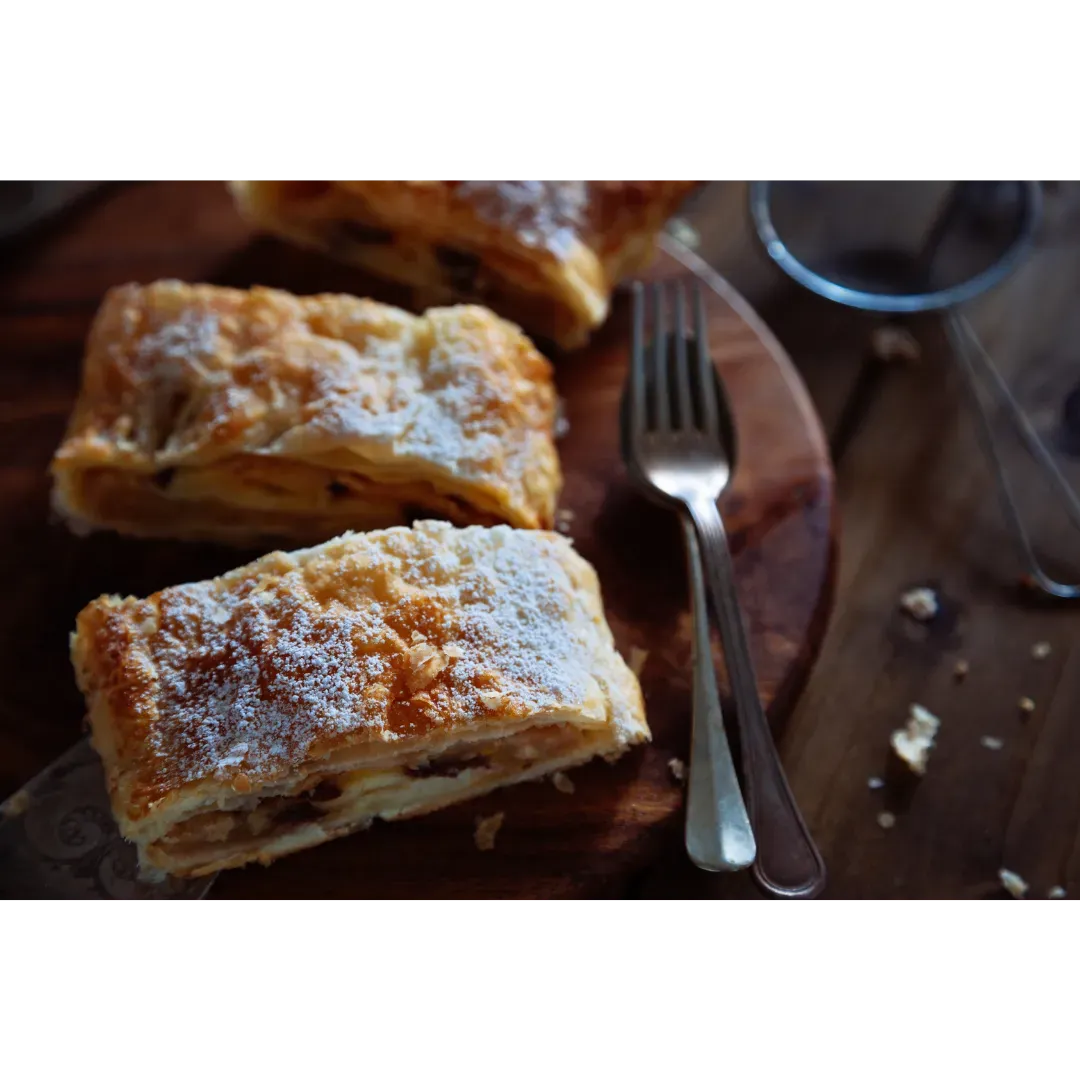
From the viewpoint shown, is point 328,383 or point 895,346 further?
point 895,346

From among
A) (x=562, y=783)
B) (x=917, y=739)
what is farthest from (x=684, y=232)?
(x=562, y=783)

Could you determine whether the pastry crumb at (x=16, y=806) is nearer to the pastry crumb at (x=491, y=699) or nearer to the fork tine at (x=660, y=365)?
the pastry crumb at (x=491, y=699)

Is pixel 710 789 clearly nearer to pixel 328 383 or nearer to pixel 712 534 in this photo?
pixel 712 534

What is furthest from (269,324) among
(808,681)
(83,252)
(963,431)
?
(963,431)

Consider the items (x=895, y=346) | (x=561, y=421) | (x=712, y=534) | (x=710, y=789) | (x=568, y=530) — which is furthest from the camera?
(x=895, y=346)

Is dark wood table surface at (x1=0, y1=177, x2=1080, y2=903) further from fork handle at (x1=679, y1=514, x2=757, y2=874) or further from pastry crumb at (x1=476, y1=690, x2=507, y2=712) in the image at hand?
pastry crumb at (x1=476, y1=690, x2=507, y2=712)

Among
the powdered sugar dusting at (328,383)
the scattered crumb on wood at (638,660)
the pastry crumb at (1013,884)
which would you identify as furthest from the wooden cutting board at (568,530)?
the pastry crumb at (1013,884)
